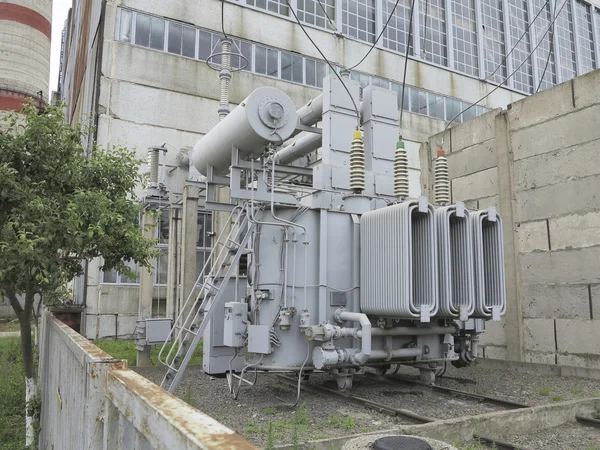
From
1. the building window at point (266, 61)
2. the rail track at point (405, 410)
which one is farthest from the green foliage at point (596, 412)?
the building window at point (266, 61)

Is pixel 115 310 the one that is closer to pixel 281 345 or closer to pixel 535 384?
pixel 281 345

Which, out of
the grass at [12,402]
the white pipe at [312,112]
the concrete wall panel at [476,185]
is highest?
the white pipe at [312,112]

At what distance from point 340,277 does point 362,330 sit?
3.72 feet

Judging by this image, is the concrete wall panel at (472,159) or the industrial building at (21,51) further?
the industrial building at (21,51)

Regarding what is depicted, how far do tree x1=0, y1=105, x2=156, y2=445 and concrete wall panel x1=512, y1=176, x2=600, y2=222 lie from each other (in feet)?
26.1

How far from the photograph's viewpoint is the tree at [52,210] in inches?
258

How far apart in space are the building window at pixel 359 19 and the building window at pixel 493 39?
738cm

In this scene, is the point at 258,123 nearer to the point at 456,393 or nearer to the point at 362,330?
the point at 362,330

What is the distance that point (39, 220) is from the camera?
659 centimetres

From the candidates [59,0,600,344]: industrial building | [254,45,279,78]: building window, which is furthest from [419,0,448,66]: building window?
[254,45,279,78]: building window

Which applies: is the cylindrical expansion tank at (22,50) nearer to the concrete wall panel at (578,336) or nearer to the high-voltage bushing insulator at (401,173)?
the high-voltage bushing insulator at (401,173)

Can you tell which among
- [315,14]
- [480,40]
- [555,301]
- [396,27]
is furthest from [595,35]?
[555,301]

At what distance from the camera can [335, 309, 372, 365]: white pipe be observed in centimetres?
743

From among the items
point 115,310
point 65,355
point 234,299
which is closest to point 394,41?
point 115,310
